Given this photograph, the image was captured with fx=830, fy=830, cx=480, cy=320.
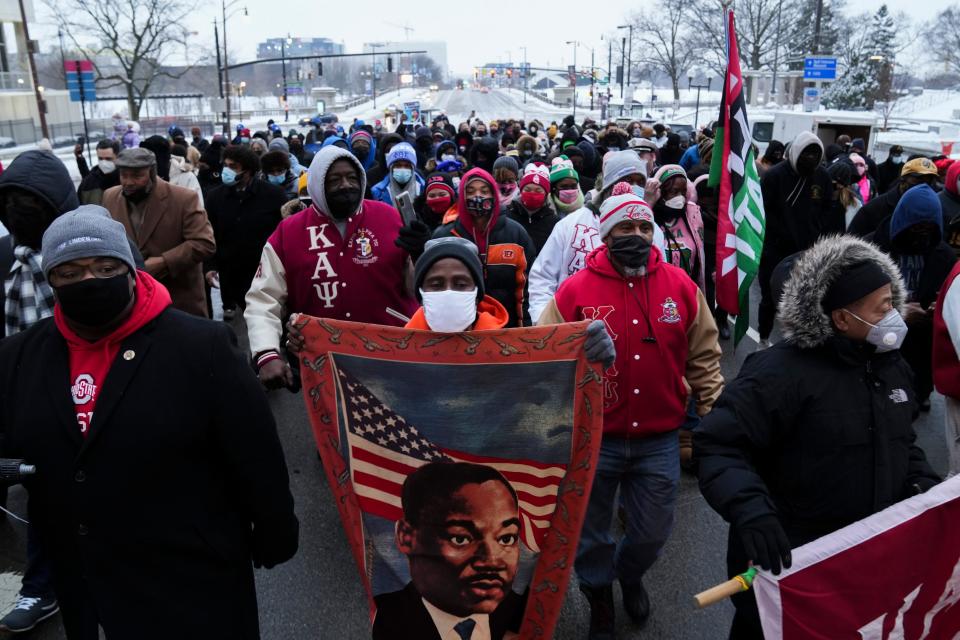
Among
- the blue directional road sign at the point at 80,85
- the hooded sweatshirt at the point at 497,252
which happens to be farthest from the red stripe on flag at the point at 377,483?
the blue directional road sign at the point at 80,85

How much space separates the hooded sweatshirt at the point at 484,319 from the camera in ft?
10.3

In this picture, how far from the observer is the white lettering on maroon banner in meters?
2.58

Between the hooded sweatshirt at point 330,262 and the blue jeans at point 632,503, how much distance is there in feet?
5.12

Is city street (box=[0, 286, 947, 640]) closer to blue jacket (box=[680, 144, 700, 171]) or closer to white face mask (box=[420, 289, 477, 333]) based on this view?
white face mask (box=[420, 289, 477, 333])

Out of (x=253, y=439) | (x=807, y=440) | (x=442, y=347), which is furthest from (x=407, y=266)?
(x=807, y=440)

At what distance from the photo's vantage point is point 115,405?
2385mm

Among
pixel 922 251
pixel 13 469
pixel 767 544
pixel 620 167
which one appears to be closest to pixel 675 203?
pixel 620 167

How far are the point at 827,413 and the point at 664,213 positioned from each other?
3710mm

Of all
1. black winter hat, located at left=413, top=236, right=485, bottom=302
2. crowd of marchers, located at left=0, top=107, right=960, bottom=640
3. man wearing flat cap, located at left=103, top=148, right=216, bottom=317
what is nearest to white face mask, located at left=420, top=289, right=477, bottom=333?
crowd of marchers, located at left=0, top=107, right=960, bottom=640

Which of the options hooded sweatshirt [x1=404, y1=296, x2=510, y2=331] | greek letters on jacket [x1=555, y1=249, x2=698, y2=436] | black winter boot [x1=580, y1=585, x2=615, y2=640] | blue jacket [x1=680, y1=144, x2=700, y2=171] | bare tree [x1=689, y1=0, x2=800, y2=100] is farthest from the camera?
bare tree [x1=689, y1=0, x2=800, y2=100]

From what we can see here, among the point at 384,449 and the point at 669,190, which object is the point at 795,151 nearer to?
the point at 669,190

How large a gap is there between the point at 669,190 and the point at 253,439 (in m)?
4.56

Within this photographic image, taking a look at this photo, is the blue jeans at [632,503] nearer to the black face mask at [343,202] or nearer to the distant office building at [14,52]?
the black face mask at [343,202]

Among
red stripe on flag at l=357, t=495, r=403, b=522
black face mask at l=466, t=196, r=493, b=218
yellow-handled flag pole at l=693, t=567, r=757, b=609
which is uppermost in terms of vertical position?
black face mask at l=466, t=196, r=493, b=218
